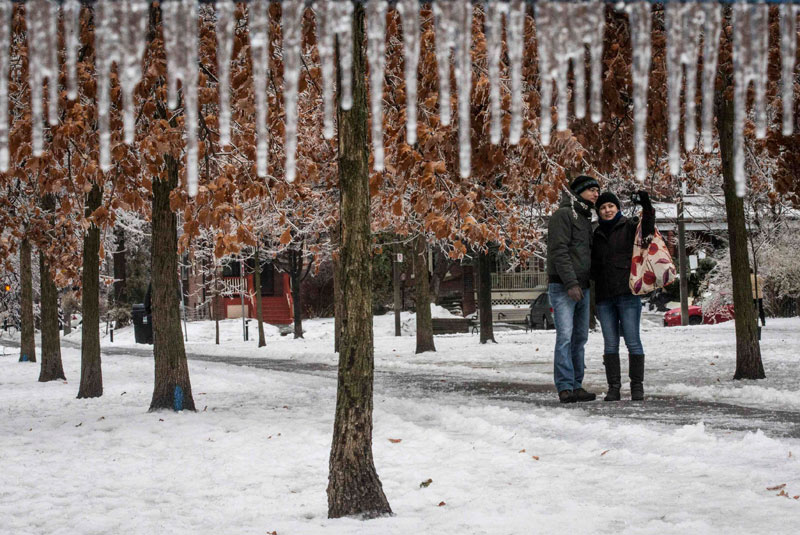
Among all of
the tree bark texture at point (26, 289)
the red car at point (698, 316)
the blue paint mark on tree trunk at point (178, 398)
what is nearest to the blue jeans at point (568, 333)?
the blue paint mark on tree trunk at point (178, 398)

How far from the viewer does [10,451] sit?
7449mm

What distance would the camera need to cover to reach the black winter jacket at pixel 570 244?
27.8ft

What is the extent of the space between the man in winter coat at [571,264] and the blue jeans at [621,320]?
200mm

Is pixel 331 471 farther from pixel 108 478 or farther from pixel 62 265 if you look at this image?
pixel 62 265

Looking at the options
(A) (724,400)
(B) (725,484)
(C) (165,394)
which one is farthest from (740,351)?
(C) (165,394)

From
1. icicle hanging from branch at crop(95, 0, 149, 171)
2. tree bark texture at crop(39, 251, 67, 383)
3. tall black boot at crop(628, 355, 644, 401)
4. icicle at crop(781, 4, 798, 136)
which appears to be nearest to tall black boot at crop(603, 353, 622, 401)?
tall black boot at crop(628, 355, 644, 401)

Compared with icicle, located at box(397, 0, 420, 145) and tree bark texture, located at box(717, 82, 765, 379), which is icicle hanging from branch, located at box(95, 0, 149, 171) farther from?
tree bark texture, located at box(717, 82, 765, 379)

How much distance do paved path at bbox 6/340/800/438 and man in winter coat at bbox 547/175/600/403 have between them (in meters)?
0.78

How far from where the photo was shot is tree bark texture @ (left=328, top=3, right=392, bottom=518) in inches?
183

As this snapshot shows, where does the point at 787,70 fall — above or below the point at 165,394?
above

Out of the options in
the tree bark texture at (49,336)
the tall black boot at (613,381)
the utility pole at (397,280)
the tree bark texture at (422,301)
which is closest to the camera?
the tall black boot at (613,381)

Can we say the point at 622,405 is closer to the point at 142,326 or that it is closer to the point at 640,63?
the point at 640,63

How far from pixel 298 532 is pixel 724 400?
6.26m

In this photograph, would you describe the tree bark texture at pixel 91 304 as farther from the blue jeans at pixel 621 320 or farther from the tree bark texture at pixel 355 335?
the tree bark texture at pixel 355 335
